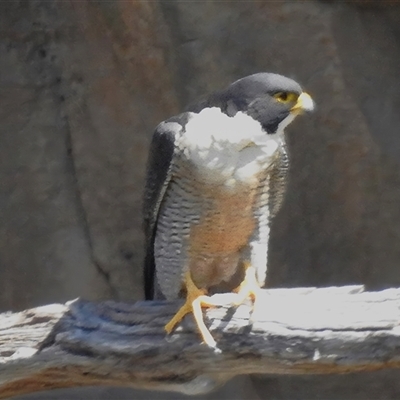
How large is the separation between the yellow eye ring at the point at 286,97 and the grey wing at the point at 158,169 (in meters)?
0.35

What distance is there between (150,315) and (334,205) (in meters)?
1.46

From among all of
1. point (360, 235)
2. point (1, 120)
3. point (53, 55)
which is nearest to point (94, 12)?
point (53, 55)

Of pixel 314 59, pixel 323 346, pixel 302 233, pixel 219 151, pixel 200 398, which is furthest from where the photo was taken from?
pixel 200 398

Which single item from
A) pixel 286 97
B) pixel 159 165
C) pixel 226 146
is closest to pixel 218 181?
pixel 226 146

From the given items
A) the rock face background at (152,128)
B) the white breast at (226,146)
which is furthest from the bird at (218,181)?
the rock face background at (152,128)

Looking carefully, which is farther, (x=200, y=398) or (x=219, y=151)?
(x=200, y=398)

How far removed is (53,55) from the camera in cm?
397

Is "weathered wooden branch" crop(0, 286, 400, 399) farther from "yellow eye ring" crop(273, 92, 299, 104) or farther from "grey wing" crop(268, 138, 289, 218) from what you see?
"yellow eye ring" crop(273, 92, 299, 104)

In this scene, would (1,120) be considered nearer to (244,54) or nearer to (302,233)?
(244,54)

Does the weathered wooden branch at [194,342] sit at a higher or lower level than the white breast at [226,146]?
lower

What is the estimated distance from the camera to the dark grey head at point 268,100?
2762 millimetres

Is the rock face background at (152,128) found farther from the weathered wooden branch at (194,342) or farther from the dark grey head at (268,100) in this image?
the weathered wooden branch at (194,342)

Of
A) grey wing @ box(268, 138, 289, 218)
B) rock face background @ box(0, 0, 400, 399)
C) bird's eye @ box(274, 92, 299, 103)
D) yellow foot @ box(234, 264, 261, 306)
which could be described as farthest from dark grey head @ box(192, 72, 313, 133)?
rock face background @ box(0, 0, 400, 399)

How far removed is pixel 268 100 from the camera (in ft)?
9.07
